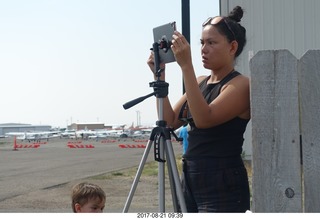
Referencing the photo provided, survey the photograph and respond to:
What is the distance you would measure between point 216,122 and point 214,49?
39 cm

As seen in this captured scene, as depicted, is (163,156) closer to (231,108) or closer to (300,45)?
(231,108)

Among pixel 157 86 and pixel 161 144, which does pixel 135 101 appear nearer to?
pixel 157 86

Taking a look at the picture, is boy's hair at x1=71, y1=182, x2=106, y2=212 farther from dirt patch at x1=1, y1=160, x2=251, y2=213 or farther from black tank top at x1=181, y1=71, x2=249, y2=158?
dirt patch at x1=1, y1=160, x2=251, y2=213

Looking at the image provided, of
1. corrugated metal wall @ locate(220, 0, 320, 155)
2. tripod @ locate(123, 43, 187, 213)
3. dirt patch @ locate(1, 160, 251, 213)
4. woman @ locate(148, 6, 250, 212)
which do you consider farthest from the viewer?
corrugated metal wall @ locate(220, 0, 320, 155)

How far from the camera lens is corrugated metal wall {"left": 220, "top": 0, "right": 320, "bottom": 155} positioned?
13547 millimetres

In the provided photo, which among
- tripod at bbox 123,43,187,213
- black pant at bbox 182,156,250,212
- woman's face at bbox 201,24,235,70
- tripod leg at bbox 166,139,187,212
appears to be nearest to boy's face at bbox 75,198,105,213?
tripod at bbox 123,43,187,213

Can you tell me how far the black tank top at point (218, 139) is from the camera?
243cm

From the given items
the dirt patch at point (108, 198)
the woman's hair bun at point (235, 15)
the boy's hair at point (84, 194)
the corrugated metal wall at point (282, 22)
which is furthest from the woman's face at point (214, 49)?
the corrugated metal wall at point (282, 22)

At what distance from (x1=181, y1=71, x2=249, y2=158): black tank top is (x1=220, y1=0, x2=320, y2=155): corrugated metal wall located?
11.3 metres

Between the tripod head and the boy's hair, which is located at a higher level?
the tripod head

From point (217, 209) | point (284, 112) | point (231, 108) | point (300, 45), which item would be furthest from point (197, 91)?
point (300, 45)

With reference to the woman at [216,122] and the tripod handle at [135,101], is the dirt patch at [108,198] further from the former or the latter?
the woman at [216,122]

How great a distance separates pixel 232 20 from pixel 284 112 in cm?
67

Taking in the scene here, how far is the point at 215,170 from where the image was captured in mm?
2404
